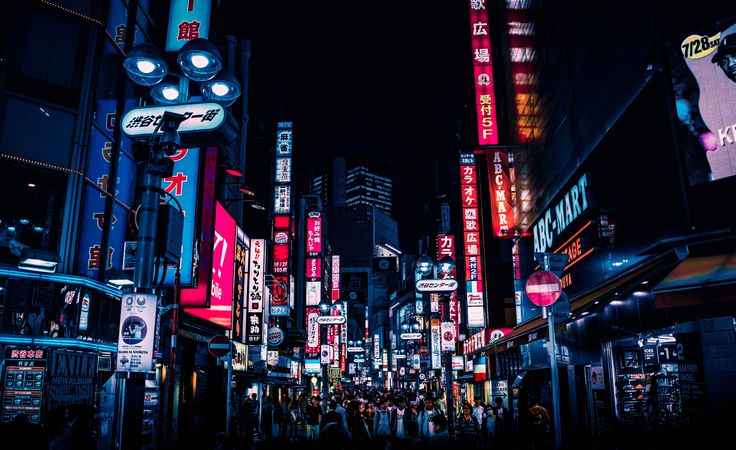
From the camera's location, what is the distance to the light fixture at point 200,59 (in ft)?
26.1

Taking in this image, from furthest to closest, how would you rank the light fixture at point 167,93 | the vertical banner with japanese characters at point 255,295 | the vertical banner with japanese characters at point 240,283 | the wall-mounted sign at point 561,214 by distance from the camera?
the vertical banner with japanese characters at point 255,295 < the vertical banner with japanese characters at point 240,283 < the wall-mounted sign at point 561,214 < the light fixture at point 167,93

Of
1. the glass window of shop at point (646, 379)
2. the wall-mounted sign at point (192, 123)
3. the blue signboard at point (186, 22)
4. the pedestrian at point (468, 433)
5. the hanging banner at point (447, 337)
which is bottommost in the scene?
the pedestrian at point (468, 433)

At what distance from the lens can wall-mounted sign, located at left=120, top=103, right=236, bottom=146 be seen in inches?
341

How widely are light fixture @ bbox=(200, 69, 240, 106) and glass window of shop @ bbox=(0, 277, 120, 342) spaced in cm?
875

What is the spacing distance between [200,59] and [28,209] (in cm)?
989

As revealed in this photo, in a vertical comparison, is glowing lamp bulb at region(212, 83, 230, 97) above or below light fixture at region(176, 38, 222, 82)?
below

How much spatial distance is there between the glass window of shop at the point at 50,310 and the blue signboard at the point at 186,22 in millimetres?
8763

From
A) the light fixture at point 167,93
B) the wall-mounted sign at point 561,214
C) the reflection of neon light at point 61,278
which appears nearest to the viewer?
the light fixture at point 167,93

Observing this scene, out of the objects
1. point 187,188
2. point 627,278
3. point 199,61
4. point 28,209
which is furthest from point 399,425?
point 199,61

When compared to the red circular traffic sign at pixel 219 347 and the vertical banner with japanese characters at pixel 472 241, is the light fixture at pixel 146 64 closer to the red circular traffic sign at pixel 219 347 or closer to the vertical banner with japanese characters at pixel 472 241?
the red circular traffic sign at pixel 219 347

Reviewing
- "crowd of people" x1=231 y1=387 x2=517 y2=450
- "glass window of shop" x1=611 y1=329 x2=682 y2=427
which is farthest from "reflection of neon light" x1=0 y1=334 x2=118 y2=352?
"glass window of shop" x1=611 y1=329 x2=682 y2=427

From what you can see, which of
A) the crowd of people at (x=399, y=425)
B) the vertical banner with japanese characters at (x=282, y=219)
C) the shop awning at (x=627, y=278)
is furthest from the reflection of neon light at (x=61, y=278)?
the vertical banner with japanese characters at (x=282, y=219)

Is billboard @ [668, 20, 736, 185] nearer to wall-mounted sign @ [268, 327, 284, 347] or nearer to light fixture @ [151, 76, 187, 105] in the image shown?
light fixture @ [151, 76, 187, 105]

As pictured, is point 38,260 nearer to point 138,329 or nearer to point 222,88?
point 138,329
